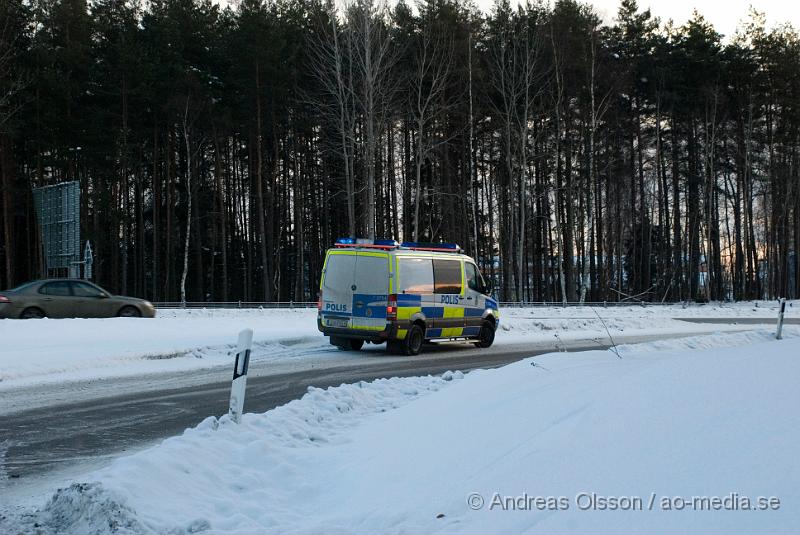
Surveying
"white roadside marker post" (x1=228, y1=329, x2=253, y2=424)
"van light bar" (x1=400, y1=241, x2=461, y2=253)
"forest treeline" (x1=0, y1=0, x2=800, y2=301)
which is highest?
"forest treeline" (x1=0, y1=0, x2=800, y2=301)

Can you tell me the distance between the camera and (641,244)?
185 ft

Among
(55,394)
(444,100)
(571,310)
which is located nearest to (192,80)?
(444,100)

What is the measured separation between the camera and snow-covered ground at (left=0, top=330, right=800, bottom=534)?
12.1ft

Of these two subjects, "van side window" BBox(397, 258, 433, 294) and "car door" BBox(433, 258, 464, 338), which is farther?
"car door" BBox(433, 258, 464, 338)

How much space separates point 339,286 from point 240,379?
9.42 metres

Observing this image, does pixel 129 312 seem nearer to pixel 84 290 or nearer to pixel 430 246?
Answer: pixel 84 290

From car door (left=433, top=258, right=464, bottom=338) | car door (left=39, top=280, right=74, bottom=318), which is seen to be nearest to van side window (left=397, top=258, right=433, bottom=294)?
car door (left=433, top=258, right=464, bottom=338)

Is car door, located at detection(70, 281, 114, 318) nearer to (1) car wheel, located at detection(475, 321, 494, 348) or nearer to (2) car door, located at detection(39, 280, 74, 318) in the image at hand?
(2) car door, located at detection(39, 280, 74, 318)

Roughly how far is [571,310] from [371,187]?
35.4ft

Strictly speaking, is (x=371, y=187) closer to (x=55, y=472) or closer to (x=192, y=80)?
(x=192, y=80)

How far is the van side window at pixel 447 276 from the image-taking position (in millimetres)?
17406

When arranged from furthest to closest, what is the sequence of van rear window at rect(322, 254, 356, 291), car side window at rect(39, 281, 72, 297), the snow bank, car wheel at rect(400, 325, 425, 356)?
car side window at rect(39, 281, 72, 297)
car wheel at rect(400, 325, 425, 356)
van rear window at rect(322, 254, 356, 291)
the snow bank

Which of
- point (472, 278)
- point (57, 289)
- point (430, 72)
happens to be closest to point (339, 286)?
point (472, 278)

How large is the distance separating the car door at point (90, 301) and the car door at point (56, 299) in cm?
20
